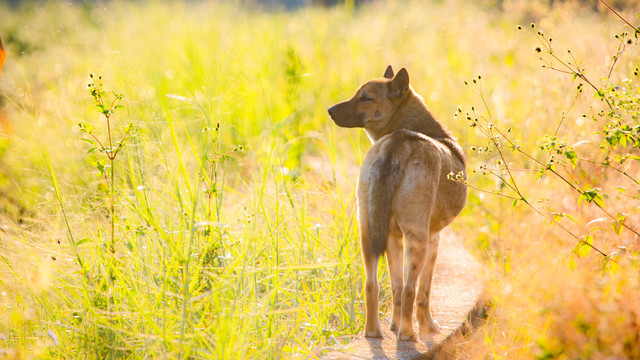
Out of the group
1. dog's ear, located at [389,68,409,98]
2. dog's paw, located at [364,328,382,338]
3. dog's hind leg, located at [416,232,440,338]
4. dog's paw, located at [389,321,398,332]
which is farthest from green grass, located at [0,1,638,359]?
dog's ear, located at [389,68,409,98]

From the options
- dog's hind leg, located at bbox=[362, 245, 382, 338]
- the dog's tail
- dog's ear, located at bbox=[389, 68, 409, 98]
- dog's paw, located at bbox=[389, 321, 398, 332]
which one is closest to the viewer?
the dog's tail

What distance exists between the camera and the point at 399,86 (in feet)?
13.1

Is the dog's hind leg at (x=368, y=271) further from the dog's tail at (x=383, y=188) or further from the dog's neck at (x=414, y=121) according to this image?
the dog's neck at (x=414, y=121)

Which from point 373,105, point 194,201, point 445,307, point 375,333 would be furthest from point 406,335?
point 373,105

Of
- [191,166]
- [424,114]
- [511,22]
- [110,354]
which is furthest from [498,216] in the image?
[511,22]

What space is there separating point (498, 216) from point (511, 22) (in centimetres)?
915

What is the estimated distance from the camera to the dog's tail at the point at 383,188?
3123 mm

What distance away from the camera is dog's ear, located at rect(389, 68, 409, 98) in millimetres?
3975

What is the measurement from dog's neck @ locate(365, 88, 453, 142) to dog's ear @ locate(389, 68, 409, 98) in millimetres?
67

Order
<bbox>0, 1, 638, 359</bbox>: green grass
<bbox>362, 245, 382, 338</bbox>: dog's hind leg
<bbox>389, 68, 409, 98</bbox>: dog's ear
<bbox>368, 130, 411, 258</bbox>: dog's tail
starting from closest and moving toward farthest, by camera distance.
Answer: <bbox>0, 1, 638, 359</bbox>: green grass < <bbox>368, 130, 411, 258</bbox>: dog's tail < <bbox>362, 245, 382, 338</bbox>: dog's hind leg < <bbox>389, 68, 409, 98</bbox>: dog's ear

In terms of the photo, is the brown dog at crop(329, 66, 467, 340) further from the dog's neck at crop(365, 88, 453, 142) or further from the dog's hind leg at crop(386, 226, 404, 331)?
the dog's neck at crop(365, 88, 453, 142)

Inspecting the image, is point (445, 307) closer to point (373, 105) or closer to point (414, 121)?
point (414, 121)

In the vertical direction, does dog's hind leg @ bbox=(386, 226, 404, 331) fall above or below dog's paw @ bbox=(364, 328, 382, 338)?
above

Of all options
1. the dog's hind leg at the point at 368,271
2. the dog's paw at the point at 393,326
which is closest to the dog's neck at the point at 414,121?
the dog's hind leg at the point at 368,271
